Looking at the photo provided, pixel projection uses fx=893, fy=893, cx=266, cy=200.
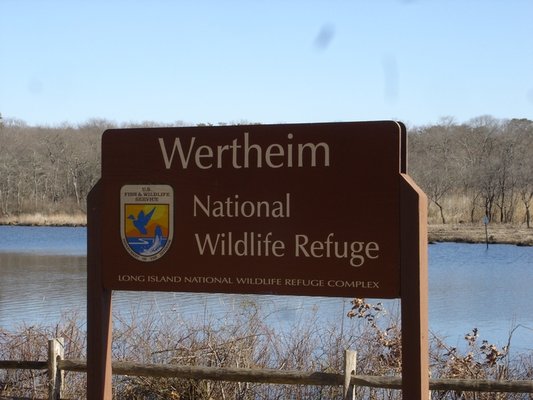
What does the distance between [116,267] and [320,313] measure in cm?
863

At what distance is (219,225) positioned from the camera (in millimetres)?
5195

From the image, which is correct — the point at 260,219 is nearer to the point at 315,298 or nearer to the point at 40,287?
the point at 315,298

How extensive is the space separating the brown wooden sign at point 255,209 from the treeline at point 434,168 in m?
49.7

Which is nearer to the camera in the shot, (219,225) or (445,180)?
(219,225)

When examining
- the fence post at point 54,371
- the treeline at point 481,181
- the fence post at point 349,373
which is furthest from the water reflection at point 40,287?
the treeline at point 481,181

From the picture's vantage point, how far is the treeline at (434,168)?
56.8 metres

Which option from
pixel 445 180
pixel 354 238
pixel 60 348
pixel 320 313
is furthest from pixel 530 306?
pixel 445 180

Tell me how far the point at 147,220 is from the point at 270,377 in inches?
70.9

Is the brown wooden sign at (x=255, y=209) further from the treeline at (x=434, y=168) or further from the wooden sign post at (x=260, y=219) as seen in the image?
the treeline at (x=434, y=168)

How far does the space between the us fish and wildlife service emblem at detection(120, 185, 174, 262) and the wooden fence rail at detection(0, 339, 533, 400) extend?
160 cm

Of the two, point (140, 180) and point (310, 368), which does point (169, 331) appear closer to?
point (310, 368)

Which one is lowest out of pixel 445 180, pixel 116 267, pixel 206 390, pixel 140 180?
pixel 206 390

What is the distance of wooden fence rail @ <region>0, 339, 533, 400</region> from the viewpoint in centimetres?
622

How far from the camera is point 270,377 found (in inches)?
255
